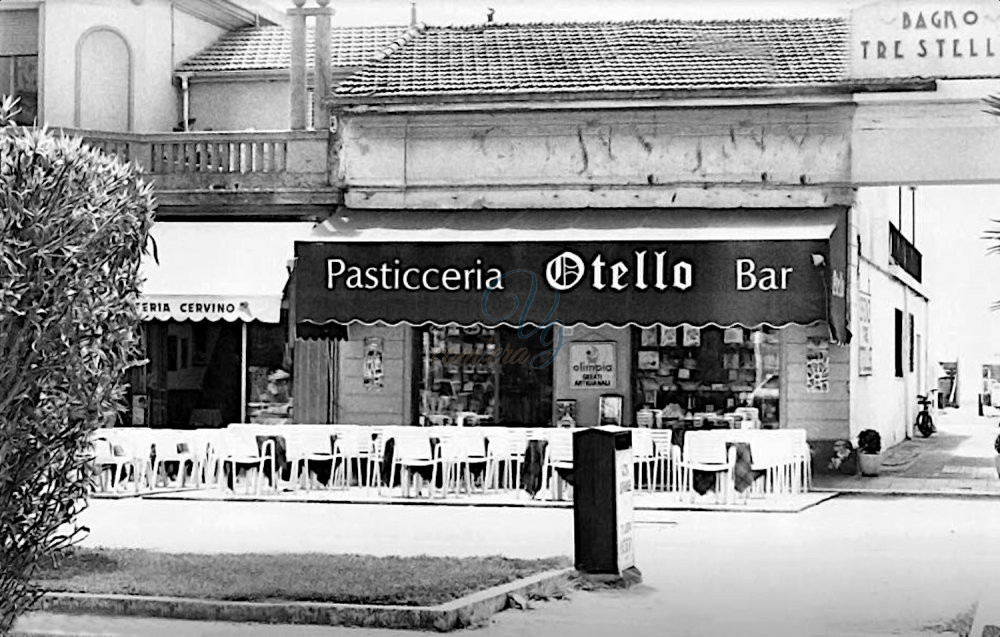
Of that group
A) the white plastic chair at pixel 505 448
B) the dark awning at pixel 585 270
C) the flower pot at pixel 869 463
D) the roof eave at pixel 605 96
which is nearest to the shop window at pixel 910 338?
the flower pot at pixel 869 463

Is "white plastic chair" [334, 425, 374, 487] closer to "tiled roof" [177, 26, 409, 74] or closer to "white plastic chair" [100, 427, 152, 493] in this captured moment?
"white plastic chair" [100, 427, 152, 493]

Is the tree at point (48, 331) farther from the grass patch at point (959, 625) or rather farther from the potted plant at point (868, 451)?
the potted plant at point (868, 451)

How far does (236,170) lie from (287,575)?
555 inches

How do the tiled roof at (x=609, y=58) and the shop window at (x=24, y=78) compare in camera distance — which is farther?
the shop window at (x=24, y=78)

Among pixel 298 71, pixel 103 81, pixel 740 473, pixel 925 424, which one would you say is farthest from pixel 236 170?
pixel 925 424

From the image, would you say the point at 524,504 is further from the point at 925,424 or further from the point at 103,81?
the point at 925,424

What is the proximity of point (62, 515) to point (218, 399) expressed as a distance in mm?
18537

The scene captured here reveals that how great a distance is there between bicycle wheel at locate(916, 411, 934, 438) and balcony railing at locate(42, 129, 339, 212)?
741 inches

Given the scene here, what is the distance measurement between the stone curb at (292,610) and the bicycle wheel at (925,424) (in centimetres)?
2895

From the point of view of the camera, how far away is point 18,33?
28641 millimetres

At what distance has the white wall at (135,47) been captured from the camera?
91.4 ft

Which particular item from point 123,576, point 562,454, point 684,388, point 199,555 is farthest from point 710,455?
point 123,576

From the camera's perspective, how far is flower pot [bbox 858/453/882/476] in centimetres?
2428

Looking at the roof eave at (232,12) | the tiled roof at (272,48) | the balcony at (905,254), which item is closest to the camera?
the tiled roof at (272,48)
